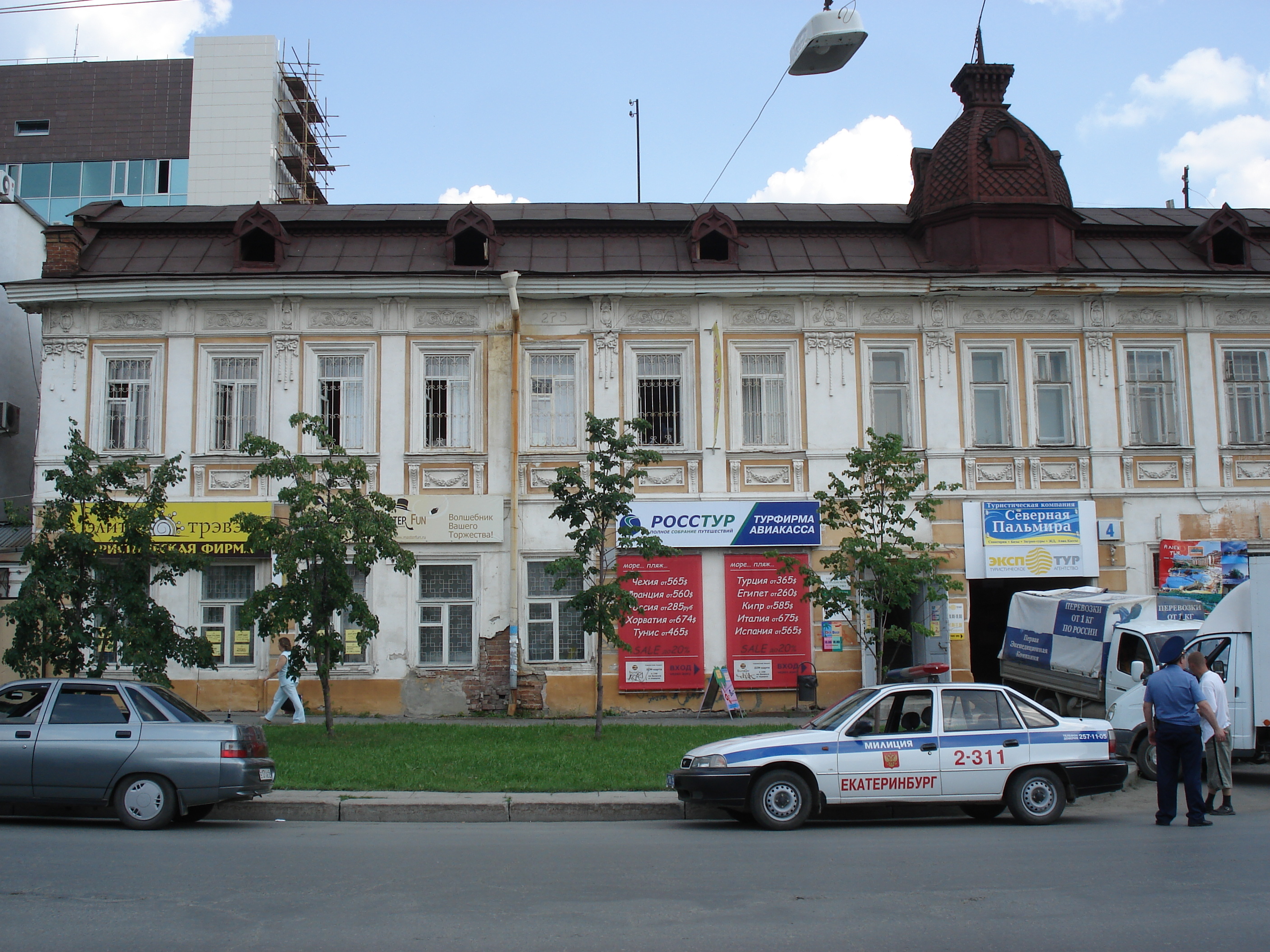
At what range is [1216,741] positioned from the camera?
1055cm

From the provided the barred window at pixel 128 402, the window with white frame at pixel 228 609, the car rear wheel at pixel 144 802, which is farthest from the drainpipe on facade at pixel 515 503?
the car rear wheel at pixel 144 802

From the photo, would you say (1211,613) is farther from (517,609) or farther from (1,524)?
(1,524)

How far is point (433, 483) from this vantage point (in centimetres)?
1945

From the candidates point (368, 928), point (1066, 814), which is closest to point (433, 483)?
point (1066, 814)

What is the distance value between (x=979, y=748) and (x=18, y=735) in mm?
9232

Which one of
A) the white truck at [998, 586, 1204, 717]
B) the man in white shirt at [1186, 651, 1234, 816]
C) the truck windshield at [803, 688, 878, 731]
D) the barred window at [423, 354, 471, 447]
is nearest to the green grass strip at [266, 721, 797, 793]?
the truck windshield at [803, 688, 878, 731]

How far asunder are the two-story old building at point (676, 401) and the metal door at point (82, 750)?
908cm

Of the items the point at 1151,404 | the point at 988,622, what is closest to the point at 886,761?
the point at 988,622

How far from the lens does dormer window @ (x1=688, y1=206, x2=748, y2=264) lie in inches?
802

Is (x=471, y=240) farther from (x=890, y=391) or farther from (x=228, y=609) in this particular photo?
(x=890, y=391)

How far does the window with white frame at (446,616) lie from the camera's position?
19.2 metres

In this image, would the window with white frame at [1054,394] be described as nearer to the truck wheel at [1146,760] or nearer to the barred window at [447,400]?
the truck wheel at [1146,760]

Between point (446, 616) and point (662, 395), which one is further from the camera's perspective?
point (662, 395)

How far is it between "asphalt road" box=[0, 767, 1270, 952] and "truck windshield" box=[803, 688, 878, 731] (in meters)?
0.98
